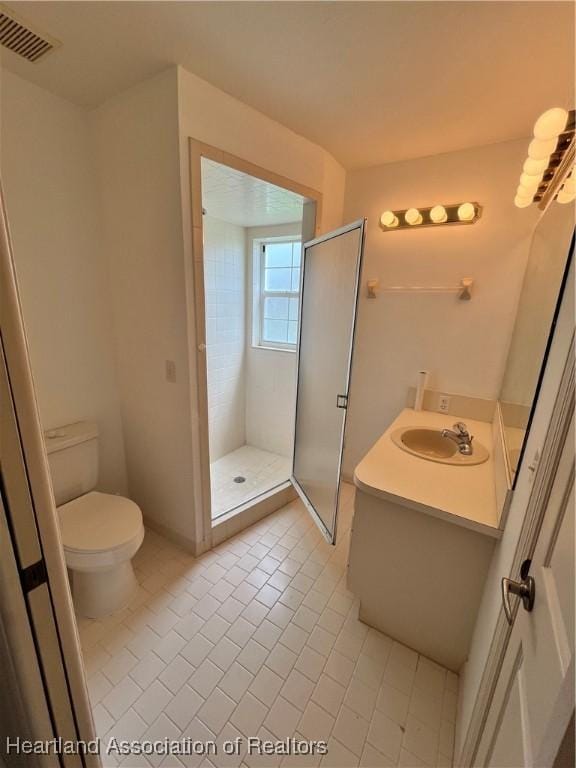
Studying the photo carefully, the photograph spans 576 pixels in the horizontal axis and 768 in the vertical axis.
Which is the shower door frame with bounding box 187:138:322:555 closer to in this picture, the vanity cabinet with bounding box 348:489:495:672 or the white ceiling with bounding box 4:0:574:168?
the white ceiling with bounding box 4:0:574:168

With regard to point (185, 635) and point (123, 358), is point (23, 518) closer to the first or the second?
point (185, 635)

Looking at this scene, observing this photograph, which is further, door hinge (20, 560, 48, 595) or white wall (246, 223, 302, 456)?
white wall (246, 223, 302, 456)

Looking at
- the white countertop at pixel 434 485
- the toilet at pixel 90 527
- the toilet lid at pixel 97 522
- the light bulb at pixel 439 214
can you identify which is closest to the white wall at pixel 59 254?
the toilet at pixel 90 527

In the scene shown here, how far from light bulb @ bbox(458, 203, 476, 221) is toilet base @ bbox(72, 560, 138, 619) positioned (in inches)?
103

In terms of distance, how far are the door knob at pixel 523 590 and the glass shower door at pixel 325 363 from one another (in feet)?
3.37

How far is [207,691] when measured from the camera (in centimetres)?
127

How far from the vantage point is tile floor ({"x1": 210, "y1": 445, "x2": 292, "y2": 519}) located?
2453 millimetres

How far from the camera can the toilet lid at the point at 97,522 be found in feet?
4.76

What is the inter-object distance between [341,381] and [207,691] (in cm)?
146

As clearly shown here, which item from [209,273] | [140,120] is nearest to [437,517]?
[140,120]

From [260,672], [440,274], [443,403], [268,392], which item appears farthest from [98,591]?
[440,274]

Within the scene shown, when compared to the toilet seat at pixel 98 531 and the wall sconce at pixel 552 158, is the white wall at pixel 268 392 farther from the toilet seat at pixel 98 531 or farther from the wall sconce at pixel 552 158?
the wall sconce at pixel 552 158

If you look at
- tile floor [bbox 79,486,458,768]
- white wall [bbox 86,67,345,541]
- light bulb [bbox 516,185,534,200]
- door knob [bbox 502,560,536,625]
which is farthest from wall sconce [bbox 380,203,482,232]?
tile floor [bbox 79,486,458,768]

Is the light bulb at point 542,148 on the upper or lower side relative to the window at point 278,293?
upper
